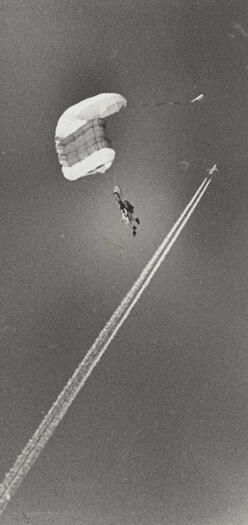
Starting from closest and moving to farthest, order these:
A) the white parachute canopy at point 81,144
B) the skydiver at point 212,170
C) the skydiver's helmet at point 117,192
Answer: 1. the white parachute canopy at point 81,144
2. the skydiver's helmet at point 117,192
3. the skydiver at point 212,170

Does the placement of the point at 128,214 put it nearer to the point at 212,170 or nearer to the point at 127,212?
the point at 127,212

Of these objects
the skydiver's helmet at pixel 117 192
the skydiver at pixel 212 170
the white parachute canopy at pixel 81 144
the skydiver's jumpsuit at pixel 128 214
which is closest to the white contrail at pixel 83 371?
the skydiver at pixel 212 170

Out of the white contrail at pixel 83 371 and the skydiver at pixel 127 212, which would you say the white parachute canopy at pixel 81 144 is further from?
the white contrail at pixel 83 371

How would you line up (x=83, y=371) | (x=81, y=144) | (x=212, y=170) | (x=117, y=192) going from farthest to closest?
(x=83, y=371) < (x=212, y=170) < (x=117, y=192) < (x=81, y=144)

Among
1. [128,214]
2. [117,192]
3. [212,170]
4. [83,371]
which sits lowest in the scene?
[83,371]

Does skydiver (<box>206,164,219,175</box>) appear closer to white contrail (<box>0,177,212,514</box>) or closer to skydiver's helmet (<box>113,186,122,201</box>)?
white contrail (<box>0,177,212,514</box>)

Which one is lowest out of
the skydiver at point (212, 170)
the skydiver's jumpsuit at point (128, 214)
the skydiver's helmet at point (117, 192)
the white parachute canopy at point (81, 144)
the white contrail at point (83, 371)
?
the white contrail at point (83, 371)

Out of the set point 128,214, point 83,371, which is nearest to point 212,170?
point 128,214

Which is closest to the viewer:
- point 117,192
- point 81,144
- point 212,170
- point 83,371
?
point 81,144
